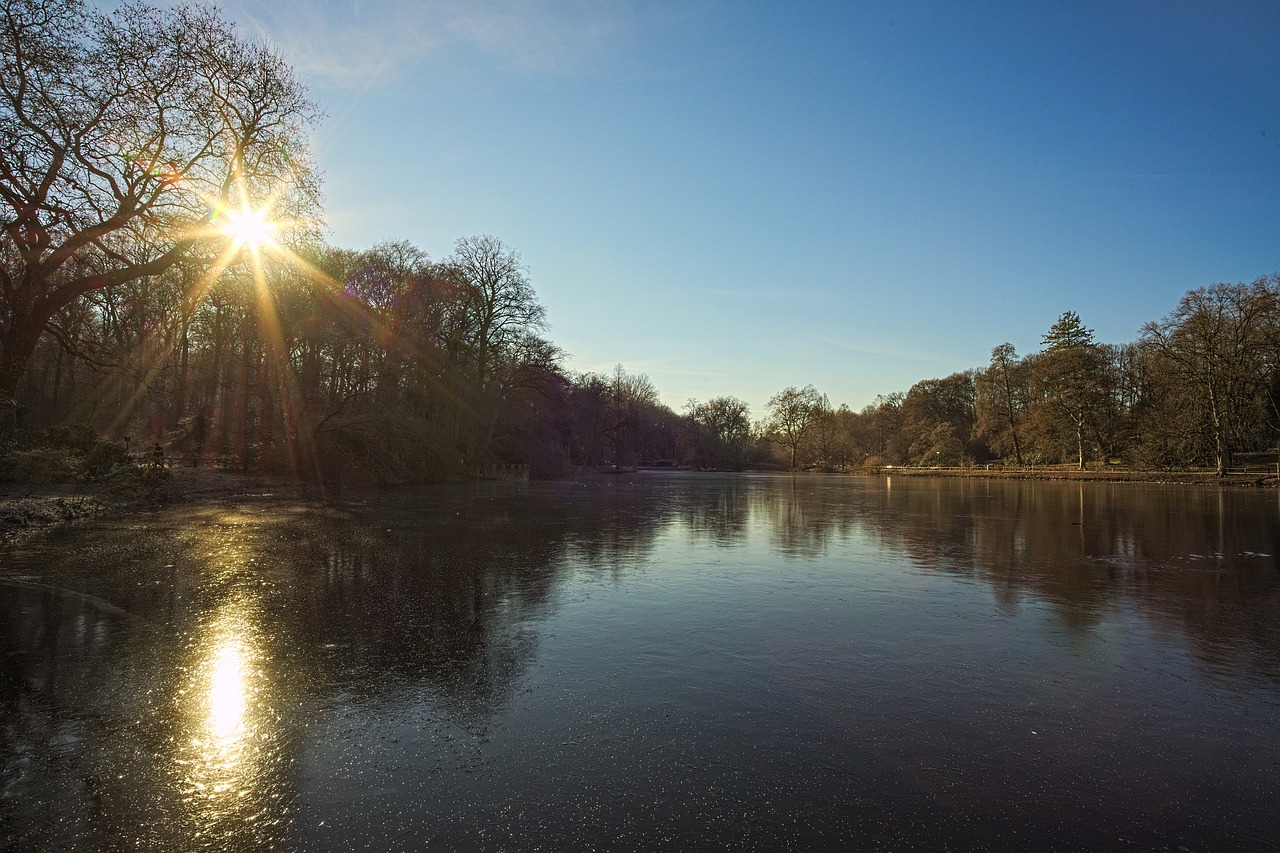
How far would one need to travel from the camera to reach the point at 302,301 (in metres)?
27.9

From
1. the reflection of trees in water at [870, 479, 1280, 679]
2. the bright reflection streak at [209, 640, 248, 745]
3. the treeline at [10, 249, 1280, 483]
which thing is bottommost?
the reflection of trees in water at [870, 479, 1280, 679]

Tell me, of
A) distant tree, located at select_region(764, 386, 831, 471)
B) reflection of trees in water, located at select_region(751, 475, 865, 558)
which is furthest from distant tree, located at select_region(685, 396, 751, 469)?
reflection of trees in water, located at select_region(751, 475, 865, 558)

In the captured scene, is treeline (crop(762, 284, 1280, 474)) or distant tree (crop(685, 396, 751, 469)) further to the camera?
distant tree (crop(685, 396, 751, 469))

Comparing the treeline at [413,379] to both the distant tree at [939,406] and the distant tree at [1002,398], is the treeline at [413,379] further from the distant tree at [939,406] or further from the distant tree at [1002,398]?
the distant tree at [939,406]

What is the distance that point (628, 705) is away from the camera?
14.3ft

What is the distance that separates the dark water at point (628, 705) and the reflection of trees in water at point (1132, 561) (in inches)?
3.7

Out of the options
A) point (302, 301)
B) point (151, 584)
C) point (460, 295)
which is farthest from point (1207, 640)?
point (460, 295)

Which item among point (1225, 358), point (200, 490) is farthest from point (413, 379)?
point (1225, 358)

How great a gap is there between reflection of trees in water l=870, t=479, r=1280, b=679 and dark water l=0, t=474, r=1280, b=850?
0.09 meters

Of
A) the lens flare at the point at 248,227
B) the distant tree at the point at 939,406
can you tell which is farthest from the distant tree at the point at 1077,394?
the lens flare at the point at 248,227

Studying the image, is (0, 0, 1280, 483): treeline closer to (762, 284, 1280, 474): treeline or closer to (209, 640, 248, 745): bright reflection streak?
(762, 284, 1280, 474): treeline

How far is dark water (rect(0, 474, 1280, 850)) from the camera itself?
301cm

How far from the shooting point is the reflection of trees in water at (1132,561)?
669cm

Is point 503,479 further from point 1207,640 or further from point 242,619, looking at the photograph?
point 1207,640
